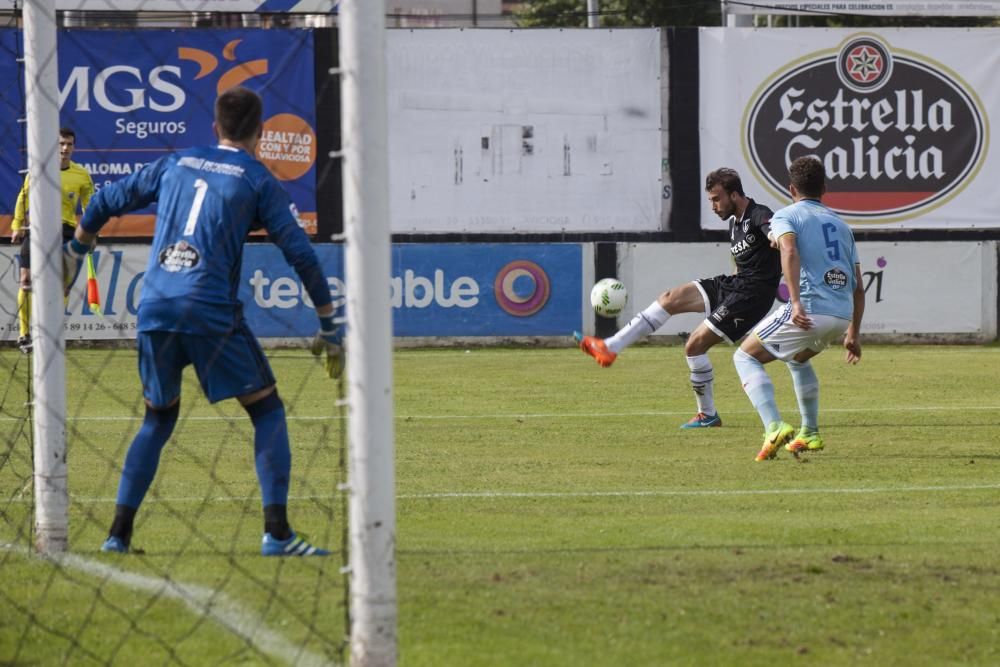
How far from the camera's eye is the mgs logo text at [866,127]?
2438 centimetres

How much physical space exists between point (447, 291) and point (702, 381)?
9742 mm

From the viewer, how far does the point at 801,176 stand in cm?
1017

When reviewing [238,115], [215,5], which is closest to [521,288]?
[215,5]

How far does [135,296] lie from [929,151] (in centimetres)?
1243

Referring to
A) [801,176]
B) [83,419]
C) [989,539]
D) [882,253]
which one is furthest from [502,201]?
[989,539]

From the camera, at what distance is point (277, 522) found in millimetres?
6688

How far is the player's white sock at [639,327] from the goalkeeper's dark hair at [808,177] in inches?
77.6

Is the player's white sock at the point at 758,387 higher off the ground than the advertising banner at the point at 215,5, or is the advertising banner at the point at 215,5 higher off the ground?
the advertising banner at the point at 215,5

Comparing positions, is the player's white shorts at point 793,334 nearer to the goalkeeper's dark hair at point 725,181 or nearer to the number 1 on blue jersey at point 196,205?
the goalkeeper's dark hair at point 725,181

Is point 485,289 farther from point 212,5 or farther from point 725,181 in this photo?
point 725,181

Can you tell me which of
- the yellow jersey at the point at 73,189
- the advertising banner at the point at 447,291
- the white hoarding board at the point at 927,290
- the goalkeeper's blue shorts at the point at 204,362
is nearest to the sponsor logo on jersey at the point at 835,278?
the goalkeeper's blue shorts at the point at 204,362

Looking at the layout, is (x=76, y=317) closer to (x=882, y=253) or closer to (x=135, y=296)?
(x=135, y=296)

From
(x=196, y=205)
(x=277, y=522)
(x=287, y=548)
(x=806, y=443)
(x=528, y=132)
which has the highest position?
(x=528, y=132)

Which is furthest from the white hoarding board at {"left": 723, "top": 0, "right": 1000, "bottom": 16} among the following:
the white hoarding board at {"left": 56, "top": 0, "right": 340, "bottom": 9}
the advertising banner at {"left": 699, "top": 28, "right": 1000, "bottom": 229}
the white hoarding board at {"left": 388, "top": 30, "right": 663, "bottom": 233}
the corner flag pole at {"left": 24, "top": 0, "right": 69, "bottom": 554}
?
the corner flag pole at {"left": 24, "top": 0, "right": 69, "bottom": 554}
